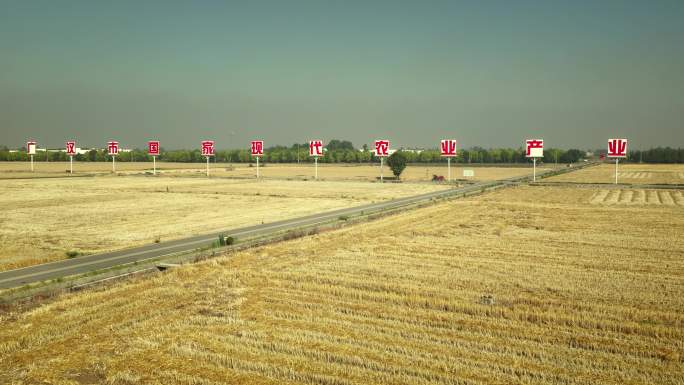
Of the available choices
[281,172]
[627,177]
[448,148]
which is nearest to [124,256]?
[448,148]

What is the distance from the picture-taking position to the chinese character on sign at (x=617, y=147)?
6625cm

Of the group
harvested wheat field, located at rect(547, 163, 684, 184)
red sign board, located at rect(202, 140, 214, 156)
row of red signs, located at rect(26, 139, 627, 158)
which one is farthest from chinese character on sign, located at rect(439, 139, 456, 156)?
red sign board, located at rect(202, 140, 214, 156)

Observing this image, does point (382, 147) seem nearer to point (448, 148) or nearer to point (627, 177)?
point (448, 148)

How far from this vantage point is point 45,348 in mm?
11898

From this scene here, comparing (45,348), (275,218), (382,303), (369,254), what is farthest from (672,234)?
(45,348)

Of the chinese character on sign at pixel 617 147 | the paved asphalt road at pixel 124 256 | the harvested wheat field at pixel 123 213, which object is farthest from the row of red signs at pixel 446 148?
the paved asphalt road at pixel 124 256

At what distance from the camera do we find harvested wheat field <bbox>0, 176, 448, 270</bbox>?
26078mm

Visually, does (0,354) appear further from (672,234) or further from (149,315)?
(672,234)

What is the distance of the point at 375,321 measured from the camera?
13367mm

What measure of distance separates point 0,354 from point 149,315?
3458 mm

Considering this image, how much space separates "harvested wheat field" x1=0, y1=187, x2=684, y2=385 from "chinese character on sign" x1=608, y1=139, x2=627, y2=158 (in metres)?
47.4

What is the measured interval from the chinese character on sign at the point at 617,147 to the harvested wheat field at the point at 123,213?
28.0 metres

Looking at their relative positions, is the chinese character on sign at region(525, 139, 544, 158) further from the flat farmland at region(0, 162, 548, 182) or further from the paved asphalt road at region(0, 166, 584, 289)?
the paved asphalt road at region(0, 166, 584, 289)

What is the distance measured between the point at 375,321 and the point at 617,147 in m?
63.6
